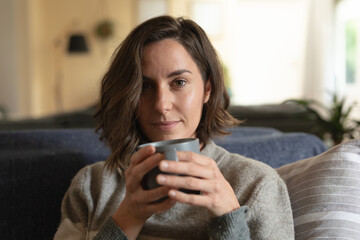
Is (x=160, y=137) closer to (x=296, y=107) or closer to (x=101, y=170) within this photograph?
(x=101, y=170)

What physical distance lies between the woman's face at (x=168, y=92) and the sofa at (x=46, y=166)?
12.2 inches

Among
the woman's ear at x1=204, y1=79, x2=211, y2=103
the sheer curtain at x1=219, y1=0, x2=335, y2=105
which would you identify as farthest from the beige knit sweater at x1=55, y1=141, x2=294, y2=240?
the sheer curtain at x1=219, y1=0, x2=335, y2=105

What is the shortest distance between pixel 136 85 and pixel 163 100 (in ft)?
0.22

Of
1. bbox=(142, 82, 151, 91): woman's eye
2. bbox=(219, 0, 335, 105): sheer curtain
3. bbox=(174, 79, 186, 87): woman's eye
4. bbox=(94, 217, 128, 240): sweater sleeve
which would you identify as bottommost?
bbox=(219, 0, 335, 105): sheer curtain

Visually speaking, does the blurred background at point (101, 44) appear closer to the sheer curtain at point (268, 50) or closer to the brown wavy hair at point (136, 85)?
the sheer curtain at point (268, 50)

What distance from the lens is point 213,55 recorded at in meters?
1.01

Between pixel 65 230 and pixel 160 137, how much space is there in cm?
32

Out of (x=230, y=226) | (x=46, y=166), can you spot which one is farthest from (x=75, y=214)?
(x=230, y=226)

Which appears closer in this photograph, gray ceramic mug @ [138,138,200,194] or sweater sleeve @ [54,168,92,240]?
gray ceramic mug @ [138,138,200,194]

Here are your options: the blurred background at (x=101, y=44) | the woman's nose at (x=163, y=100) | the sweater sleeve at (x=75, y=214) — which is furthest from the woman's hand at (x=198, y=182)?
the blurred background at (x=101, y=44)

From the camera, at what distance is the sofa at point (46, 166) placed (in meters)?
1.14

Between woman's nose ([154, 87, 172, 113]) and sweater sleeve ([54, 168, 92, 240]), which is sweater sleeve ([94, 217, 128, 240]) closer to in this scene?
sweater sleeve ([54, 168, 92, 240])

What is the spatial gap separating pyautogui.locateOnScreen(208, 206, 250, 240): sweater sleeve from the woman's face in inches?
8.6

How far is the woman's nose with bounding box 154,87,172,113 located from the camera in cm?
89
